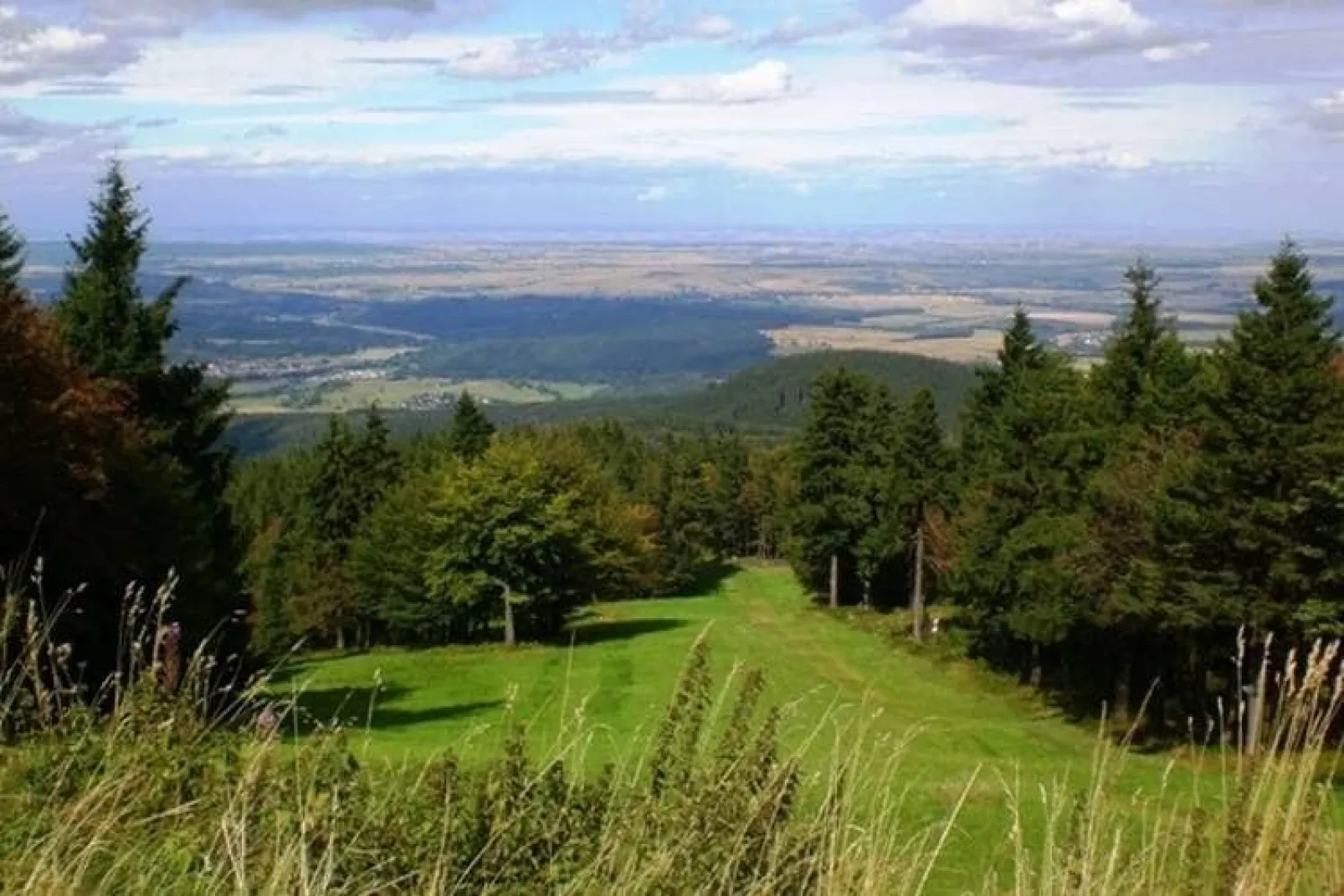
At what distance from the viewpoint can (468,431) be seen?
58.8 m

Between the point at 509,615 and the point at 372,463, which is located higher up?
the point at 372,463

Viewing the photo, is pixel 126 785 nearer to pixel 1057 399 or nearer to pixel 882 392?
pixel 1057 399

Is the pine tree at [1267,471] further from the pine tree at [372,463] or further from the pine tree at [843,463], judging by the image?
the pine tree at [372,463]

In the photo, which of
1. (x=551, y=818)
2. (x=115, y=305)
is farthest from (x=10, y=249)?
(x=551, y=818)

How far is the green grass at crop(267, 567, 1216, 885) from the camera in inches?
579

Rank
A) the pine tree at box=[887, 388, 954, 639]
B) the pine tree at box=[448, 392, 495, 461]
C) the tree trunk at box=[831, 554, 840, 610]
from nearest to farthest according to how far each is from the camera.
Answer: the pine tree at box=[887, 388, 954, 639], the tree trunk at box=[831, 554, 840, 610], the pine tree at box=[448, 392, 495, 461]

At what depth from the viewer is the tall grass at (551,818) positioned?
11.3ft

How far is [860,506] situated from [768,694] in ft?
95.3

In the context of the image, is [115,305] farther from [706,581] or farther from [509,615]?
[706,581]

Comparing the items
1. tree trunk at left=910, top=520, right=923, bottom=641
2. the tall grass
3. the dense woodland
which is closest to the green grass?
tree trunk at left=910, top=520, right=923, bottom=641

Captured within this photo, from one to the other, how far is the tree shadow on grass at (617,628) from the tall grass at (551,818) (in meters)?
34.8

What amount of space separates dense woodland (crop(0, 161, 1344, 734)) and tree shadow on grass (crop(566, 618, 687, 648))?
126cm

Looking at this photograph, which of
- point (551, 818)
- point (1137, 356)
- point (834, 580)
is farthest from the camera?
point (834, 580)

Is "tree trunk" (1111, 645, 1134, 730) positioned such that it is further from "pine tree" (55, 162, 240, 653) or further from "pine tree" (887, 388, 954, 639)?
"pine tree" (55, 162, 240, 653)
